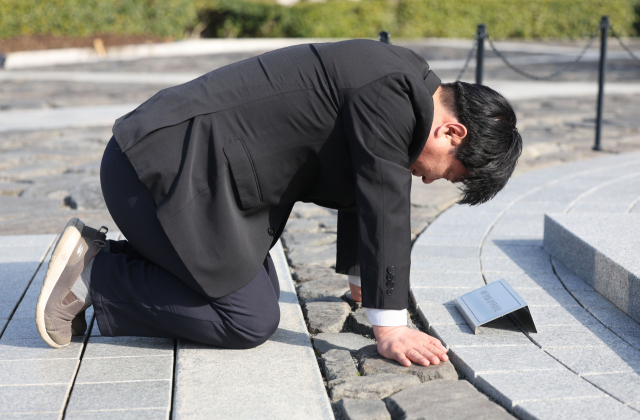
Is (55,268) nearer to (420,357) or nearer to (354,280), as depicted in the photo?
(354,280)

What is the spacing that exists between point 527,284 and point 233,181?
58.0 inches

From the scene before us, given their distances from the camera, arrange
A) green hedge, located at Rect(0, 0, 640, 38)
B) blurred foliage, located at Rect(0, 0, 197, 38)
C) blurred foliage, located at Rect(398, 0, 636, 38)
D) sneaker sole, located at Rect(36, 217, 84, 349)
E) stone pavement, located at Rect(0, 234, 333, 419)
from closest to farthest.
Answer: stone pavement, located at Rect(0, 234, 333, 419)
sneaker sole, located at Rect(36, 217, 84, 349)
blurred foliage, located at Rect(0, 0, 197, 38)
green hedge, located at Rect(0, 0, 640, 38)
blurred foliage, located at Rect(398, 0, 636, 38)

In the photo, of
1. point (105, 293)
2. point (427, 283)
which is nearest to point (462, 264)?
point (427, 283)

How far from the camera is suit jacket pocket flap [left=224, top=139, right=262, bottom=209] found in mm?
2221

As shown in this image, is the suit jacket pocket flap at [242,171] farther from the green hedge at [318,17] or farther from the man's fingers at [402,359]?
the green hedge at [318,17]

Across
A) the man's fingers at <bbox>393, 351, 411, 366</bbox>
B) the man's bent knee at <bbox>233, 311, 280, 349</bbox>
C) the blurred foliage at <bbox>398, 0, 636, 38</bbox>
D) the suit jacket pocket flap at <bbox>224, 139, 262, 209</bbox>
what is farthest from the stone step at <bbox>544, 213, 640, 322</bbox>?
the blurred foliage at <bbox>398, 0, 636, 38</bbox>

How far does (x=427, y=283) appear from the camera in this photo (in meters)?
3.03

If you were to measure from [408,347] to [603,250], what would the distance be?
1.12m

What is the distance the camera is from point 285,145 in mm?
2256

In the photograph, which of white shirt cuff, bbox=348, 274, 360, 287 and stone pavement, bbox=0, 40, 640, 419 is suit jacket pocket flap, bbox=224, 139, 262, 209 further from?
white shirt cuff, bbox=348, 274, 360, 287

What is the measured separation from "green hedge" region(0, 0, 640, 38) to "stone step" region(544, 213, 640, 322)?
53.0ft

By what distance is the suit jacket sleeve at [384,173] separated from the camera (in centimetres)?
211

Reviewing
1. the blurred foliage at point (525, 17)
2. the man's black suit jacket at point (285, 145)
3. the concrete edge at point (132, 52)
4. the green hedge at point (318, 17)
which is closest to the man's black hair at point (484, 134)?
the man's black suit jacket at point (285, 145)

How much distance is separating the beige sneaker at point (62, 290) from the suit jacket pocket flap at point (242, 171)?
64 centimetres
